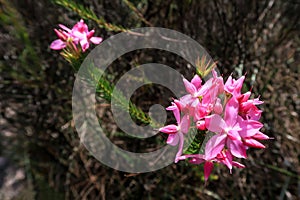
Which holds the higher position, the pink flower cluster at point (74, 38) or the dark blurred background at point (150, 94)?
the pink flower cluster at point (74, 38)

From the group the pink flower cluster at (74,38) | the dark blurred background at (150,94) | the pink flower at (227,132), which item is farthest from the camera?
the dark blurred background at (150,94)

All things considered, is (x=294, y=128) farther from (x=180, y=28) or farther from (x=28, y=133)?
(x=28, y=133)

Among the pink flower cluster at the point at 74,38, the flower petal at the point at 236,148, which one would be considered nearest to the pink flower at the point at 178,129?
the flower petal at the point at 236,148

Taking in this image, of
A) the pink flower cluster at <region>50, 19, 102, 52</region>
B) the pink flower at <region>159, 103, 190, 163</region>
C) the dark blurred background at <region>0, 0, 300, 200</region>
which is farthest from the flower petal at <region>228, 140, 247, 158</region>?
the dark blurred background at <region>0, 0, 300, 200</region>

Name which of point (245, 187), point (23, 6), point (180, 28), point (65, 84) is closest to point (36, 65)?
point (65, 84)

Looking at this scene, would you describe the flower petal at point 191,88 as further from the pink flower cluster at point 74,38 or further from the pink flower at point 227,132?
the pink flower cluster at point 74,38

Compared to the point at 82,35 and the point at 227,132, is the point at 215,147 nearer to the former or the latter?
the point at 227,132

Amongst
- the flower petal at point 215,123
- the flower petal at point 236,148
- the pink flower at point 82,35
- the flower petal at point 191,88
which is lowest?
the flower petal at point 236,148
